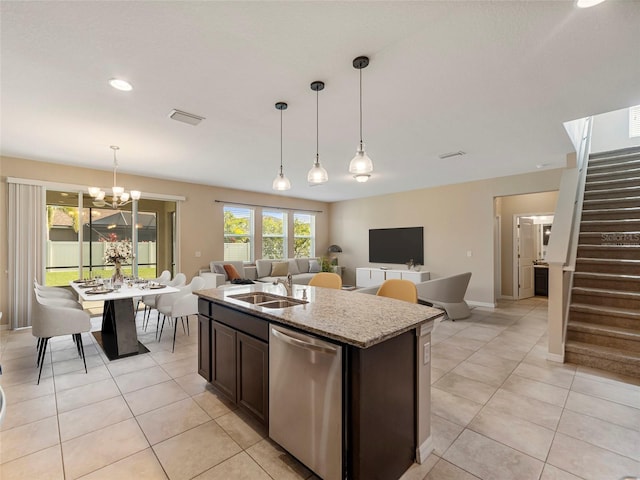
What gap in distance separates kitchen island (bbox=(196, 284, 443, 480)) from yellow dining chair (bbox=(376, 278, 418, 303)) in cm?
60

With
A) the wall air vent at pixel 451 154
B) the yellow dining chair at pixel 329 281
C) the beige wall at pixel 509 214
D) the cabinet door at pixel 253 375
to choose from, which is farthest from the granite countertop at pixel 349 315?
the beige wall at pixel 509 214

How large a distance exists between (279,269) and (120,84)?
557 cm

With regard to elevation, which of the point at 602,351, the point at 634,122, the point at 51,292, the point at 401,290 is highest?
the point at 634,122

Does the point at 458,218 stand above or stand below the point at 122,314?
above

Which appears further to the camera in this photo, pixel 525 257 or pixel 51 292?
pixel 525 257

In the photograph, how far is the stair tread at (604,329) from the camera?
321cm

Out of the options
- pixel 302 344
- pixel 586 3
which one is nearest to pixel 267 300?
pixel 302 344

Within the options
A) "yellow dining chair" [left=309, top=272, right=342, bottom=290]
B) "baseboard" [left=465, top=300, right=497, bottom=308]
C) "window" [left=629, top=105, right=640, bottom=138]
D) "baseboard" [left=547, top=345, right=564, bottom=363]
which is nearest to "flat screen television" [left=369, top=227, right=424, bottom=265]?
"baseboard" [left=465, top=300, right=497, bottom=308]

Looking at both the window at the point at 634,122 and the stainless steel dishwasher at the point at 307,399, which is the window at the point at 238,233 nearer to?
the stainless steel dishwasher at the point at 307,399

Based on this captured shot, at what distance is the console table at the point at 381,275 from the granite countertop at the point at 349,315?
480 cm

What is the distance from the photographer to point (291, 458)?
191 cm

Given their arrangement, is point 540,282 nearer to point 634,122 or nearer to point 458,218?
point 458,218

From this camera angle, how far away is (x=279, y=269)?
760 centimetres

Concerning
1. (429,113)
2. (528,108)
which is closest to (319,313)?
(429,113)
